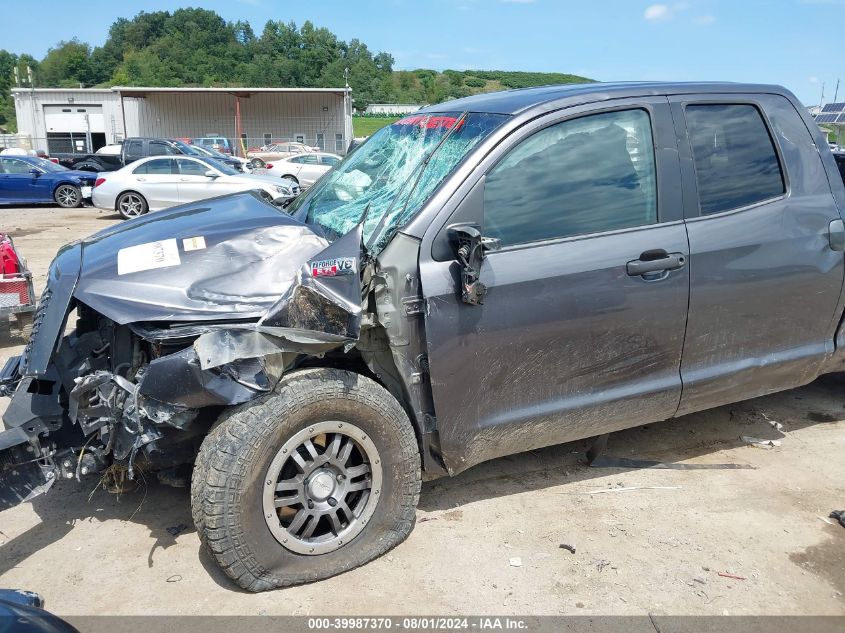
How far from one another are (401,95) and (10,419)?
94.0 meters

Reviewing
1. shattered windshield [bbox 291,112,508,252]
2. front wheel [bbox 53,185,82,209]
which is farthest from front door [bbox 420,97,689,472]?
front wheel [bbox 53,185,82,209]

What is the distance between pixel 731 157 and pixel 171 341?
287cm

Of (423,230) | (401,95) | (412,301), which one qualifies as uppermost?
(401,95)

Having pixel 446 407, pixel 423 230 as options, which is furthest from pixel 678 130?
pixel 446 407

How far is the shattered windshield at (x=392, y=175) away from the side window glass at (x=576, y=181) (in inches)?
9.2

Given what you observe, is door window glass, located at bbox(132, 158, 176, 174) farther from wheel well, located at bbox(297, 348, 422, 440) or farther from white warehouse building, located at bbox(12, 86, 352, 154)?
white warehouse building, located at bbox(12, 86, 352, 154)

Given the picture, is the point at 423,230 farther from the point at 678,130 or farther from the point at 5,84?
the point at 5,84

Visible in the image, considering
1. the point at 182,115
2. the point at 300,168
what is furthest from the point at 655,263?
the point at 182,115

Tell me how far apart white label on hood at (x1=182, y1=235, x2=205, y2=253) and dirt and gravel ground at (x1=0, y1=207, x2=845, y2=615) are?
1345mm

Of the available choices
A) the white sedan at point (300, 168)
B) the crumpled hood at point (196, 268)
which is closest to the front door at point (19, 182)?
the white sedan at point (300, 168)

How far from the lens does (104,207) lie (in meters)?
16.0

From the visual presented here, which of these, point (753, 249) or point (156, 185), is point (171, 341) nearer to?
point (753, 249)

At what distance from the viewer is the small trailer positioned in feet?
18.0

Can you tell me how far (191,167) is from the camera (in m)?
16.5
